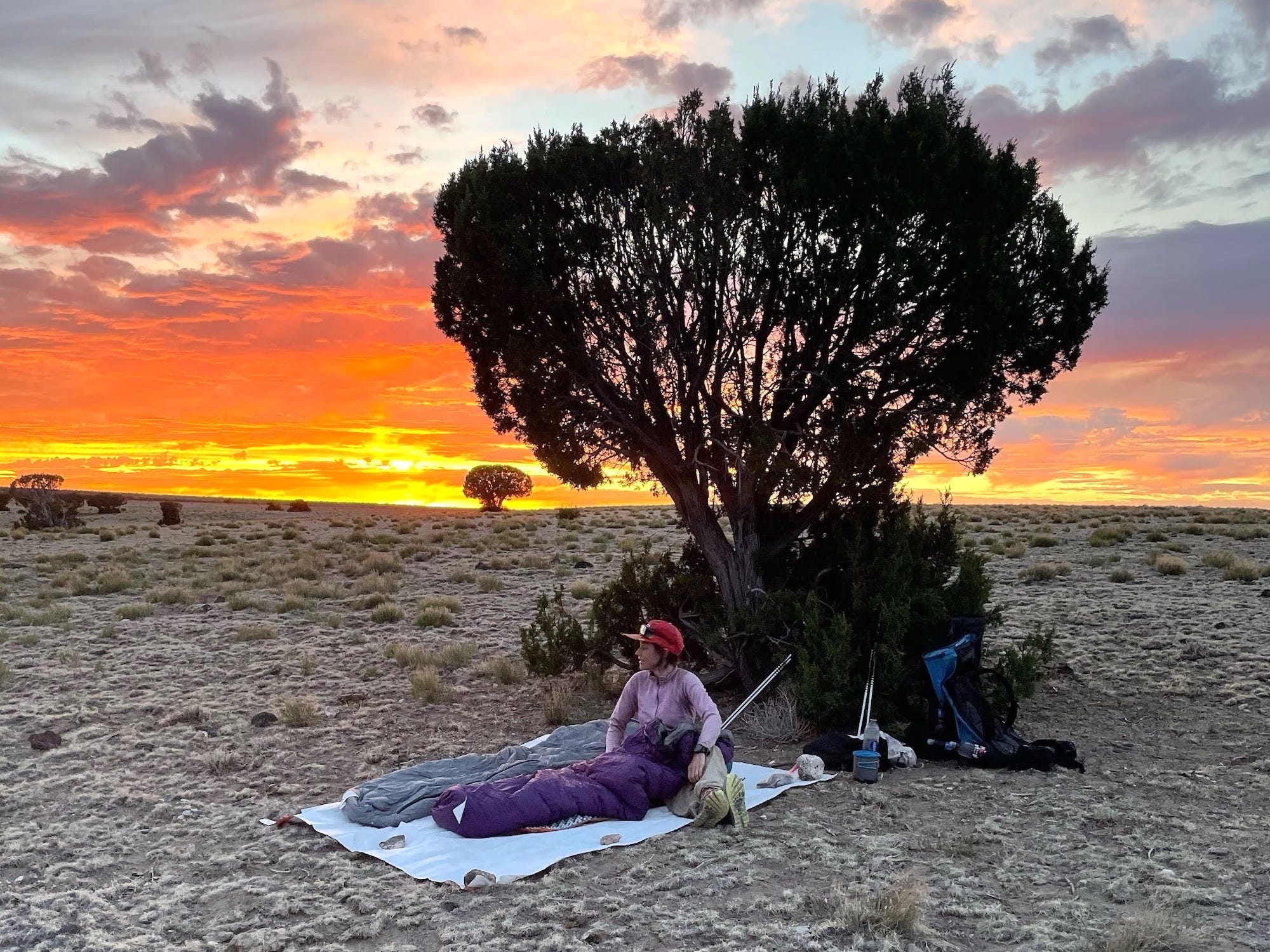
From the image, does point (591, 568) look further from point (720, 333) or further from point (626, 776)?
point (626, 776)

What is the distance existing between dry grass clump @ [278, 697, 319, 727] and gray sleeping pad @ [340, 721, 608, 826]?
2629 mm

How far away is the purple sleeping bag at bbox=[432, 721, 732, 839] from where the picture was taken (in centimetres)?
652

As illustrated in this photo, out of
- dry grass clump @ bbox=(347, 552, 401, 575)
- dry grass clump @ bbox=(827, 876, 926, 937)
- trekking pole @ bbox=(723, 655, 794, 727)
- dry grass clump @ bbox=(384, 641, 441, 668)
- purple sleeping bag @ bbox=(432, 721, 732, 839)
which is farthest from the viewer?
dry grass clump @ bbox=(347, 552, 401, 575)

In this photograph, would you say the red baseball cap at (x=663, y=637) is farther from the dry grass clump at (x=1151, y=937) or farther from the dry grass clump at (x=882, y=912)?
the dry grass clump at (x=1151, y=937)

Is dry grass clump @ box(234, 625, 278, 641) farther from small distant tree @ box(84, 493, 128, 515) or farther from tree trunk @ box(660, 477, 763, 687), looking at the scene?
small distant tree @ box(84, 493, 128, 515)

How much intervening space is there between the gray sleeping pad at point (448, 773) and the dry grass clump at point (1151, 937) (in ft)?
14.1

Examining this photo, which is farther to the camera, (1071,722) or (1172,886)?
(1071,722)

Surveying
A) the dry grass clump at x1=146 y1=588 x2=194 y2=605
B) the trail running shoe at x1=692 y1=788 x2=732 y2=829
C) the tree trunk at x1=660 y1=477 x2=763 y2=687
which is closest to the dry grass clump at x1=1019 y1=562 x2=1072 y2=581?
the tree trunk at x1=660 y1=477 x2=763 y2=687

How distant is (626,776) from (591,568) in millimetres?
18370

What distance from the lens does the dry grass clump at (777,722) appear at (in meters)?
9.40

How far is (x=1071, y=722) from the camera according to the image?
10.1 metres

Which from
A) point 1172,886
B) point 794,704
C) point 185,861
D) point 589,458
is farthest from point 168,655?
point 1172,886

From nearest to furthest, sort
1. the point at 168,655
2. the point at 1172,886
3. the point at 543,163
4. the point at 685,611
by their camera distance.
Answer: the point at 1172,886 < the point at 543,163 < the point at 685,611 < the point at 168,655

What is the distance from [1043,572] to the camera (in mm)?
19891
